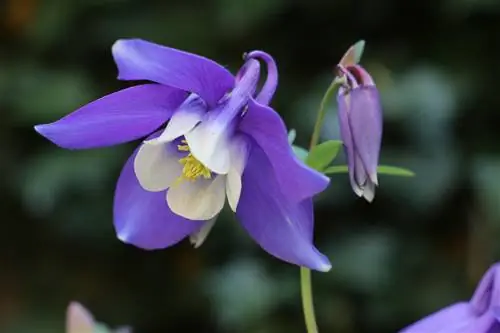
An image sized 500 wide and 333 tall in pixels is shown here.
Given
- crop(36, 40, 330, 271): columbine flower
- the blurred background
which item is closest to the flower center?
crop(36, 40, 330, 271): columbine flower

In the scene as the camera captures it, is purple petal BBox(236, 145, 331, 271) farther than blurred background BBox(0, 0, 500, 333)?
No

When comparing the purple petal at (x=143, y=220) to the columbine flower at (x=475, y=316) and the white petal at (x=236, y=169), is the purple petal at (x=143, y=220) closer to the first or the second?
the white petal at (x=236, y=169)

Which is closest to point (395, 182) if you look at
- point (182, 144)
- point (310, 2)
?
point (310, 2)

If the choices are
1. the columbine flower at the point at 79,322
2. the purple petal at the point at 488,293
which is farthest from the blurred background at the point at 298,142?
the purple petal at the point at 488,293

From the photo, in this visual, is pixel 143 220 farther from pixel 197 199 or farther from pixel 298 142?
pixel 298 142

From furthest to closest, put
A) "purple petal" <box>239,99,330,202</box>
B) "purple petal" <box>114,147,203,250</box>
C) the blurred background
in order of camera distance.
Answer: the blurred background, "purple petal" <box>114,147,203,250</box>, "purple petal" <box>239,99,330,202</box>

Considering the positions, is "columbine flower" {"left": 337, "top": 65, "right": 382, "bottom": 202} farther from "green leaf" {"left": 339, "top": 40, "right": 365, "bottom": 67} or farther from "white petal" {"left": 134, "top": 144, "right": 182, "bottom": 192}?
"white petal" {"left": 134, "top": 144, "right": 182, "bottom": 192}

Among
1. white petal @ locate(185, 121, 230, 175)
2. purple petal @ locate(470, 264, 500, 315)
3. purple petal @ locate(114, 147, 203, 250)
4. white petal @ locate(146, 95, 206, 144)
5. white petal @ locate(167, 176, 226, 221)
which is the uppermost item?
white petal @ locate(146, 95, 206, 144)

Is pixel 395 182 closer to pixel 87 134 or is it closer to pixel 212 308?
pixel 212 308
